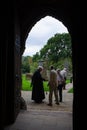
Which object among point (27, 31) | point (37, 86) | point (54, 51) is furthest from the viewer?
point (54, 51)

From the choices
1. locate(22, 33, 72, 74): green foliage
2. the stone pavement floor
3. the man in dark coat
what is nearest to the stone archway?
the stone pavement floor

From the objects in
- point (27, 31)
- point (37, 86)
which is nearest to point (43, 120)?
point (27, 31)

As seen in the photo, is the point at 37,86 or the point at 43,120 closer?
the point at 43,120

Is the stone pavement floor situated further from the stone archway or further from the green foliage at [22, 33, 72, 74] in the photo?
the green foliage at [22, 33, 72, 74]

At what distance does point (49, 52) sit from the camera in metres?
53.7

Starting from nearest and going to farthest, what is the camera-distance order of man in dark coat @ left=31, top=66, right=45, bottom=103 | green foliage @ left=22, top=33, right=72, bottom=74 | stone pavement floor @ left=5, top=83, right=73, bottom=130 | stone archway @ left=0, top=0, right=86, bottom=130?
stone archway @ left=0, top=0, right=86, bottom=130, stone pavement floor @ left=5, top=83, right=73, bottom=130, man in dark coat @ left=31, top=66, right=45, bottom=103, green foliage @ left=22, top=33, right=72, bottom=74

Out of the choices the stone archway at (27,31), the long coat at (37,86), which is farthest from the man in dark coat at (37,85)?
the stone archway at (27,31)

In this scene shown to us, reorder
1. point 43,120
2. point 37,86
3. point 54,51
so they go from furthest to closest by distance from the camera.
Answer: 1. point 54,51
2. point 37,86
3. point 43,120

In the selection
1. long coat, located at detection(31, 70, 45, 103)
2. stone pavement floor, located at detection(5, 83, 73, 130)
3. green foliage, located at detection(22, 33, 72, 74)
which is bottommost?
stone pavement floor, located at detection(5, 83, 73, 130)

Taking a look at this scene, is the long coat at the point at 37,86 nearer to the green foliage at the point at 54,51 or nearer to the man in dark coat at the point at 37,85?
the man in dark coat at the point at 37,85

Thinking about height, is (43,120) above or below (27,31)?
below

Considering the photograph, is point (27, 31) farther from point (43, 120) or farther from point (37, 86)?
point (43, 120)

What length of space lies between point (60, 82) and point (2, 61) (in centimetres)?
628

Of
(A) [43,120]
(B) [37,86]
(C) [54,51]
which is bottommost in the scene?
(A) [43,120]
